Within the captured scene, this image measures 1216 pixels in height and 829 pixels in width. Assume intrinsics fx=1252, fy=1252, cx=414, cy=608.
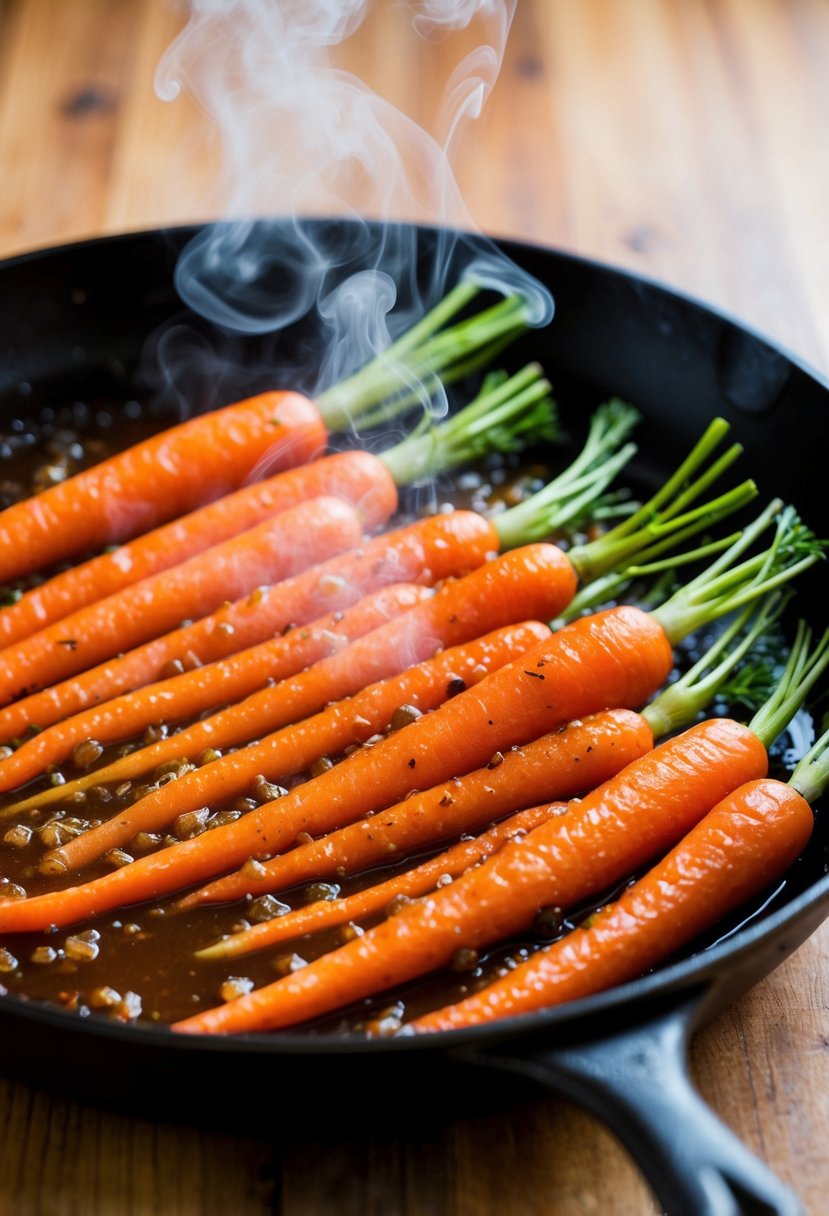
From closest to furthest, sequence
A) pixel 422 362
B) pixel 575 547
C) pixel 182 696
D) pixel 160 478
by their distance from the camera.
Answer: pixel 182 696, pixel 575 547, pixel 160 478, pixel 422 362

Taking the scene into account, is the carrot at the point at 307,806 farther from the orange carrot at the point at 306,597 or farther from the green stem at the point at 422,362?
the green stem at the point at 422,362

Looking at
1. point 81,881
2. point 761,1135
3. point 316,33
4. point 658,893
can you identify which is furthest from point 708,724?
point 316,33

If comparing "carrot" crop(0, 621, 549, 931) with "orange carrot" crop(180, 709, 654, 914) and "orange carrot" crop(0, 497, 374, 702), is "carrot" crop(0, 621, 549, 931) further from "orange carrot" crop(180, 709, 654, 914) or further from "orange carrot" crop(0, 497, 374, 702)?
"orange carrot" crop(0, 497, 374, 702)

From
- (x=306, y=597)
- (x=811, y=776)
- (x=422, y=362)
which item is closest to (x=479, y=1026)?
(x=811, y=776)

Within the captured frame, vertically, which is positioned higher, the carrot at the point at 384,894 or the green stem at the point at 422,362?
the green stem at the point at 422,362

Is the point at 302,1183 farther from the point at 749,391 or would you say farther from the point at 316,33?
the point at 316,33

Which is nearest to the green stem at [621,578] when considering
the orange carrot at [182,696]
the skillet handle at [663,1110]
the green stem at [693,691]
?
the green stem at [693,691]

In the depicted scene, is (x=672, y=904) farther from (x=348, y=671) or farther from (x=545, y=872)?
(x=348, y=671)
